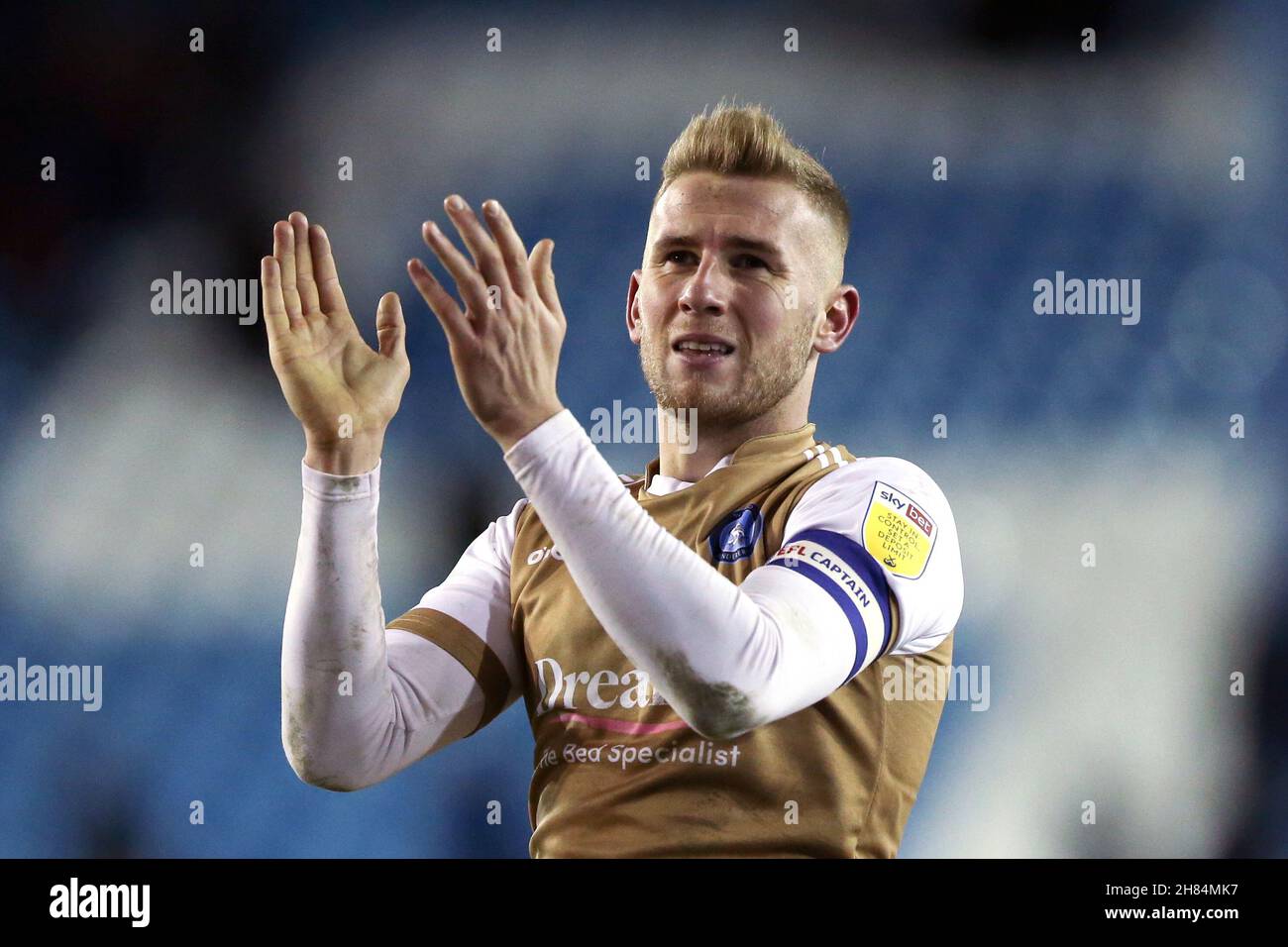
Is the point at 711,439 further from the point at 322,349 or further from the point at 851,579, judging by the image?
the point at 322,349

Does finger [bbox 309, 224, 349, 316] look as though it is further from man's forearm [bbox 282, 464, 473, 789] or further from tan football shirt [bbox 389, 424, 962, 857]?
tan football shirt [bbox 389, 424, 962, 857]

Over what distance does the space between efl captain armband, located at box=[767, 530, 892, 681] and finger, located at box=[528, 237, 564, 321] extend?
0.39 meters

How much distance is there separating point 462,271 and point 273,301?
1.36 feet

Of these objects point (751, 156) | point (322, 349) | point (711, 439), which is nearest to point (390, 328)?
point (322, 349)

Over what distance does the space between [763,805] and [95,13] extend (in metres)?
2.50

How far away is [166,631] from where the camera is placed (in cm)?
292

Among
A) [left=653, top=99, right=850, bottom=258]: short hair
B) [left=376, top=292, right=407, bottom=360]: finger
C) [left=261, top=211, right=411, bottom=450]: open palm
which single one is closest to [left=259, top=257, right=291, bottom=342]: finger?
[left=261, top=211, right=411, bottom=450]: open palm

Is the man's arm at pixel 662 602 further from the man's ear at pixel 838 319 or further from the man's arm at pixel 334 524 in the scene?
the man's ear at pixel 838 319

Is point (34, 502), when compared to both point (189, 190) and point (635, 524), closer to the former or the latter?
point (189, 190)

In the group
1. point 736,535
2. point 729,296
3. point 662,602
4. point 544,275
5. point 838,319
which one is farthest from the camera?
point 838,319

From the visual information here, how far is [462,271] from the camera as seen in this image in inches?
53.1

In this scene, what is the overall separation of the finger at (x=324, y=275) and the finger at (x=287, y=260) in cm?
3

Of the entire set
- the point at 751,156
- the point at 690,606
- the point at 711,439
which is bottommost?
the point at 690,606

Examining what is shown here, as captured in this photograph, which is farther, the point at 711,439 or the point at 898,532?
the point at 711,439
